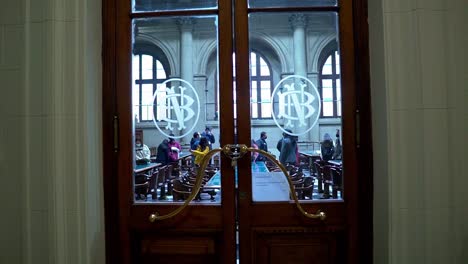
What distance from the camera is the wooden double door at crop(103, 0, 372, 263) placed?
4.75 ft

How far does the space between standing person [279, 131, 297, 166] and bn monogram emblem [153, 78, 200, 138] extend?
0.47 m

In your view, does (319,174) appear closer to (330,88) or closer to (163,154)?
(330,88)

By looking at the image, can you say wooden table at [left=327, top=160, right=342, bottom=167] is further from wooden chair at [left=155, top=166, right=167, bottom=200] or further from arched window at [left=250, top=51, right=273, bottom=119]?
wooden chair at [left=155, top=166, right=167, bottom=200]

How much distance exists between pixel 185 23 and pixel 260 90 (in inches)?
21.2

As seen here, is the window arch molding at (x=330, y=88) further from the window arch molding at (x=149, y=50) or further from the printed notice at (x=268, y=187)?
the window arch molding at (x=149, y=50)
